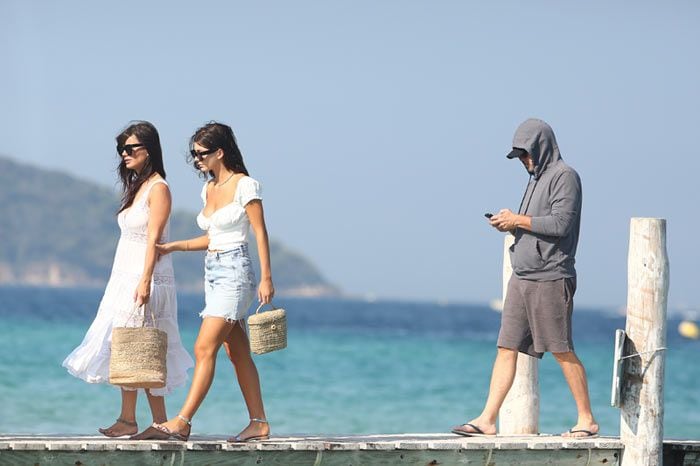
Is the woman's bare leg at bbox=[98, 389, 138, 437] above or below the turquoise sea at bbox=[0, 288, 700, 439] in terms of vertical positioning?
Answer: above

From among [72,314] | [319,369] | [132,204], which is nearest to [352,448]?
[132,204]

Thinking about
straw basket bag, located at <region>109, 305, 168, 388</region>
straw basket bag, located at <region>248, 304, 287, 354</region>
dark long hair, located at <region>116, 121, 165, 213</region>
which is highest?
dark long hair, located at <region>116, 121, 165, 213</region>

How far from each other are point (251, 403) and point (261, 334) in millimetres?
496

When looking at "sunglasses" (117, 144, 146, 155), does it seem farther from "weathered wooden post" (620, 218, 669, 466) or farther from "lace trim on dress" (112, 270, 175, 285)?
"weathered wooden post" (620, 218, 669, 466)

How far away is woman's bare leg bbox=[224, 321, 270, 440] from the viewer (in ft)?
25.8

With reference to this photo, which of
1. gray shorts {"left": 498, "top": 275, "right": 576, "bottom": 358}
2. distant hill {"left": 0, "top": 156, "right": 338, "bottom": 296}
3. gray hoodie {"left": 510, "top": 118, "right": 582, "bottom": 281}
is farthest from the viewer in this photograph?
distant hill {"left": 0, "top": 156, "right": 338, "bottom": 296}

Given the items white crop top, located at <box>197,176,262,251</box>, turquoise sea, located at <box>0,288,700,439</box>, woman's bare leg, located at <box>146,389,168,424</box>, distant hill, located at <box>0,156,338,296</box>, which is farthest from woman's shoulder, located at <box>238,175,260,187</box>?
distant hill, located at <box>0,156,338,296</box>

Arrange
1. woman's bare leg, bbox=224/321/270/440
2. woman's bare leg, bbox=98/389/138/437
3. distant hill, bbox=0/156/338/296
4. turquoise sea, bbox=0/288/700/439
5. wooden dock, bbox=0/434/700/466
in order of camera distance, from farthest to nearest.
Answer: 1. distant hill, bbox=0/156/338/296
2. turquoise sea, bbox=0/288/700/439
3. woman's bare leg, bbox=98/389/138/437
4. woman's bare leg, bbox=224/321/270/440
5. wooden dock, bbox=0/434/700/466

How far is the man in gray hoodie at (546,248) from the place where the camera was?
26.9ft

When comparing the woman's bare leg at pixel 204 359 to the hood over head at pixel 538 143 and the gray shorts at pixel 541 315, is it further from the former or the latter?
the hood over head at pixel 538 143

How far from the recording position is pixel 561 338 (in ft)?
27.2

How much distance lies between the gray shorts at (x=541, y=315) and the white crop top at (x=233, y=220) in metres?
1.89

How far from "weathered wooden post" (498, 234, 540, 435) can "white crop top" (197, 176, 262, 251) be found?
237 cm

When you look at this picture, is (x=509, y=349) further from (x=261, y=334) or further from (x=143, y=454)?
(x=143, y=454)
